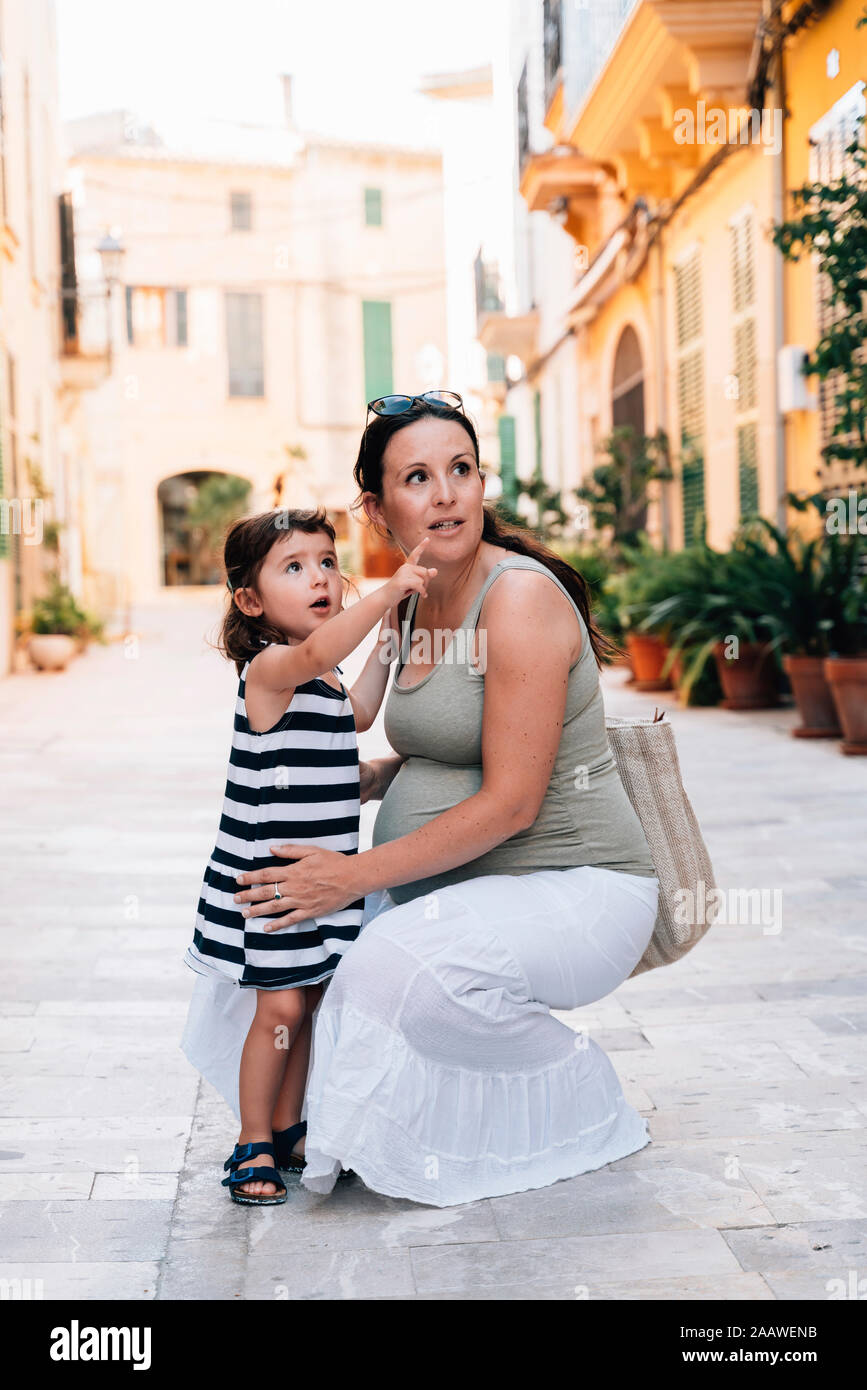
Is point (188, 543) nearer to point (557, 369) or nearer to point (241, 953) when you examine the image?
point (557, 369)

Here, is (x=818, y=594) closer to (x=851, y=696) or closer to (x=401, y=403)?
(x=851, y=696)

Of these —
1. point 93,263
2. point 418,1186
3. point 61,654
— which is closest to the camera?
point 418,1186

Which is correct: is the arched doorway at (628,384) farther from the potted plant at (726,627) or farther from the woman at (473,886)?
→ the woman at (473,886)

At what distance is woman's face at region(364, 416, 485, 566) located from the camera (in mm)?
2787

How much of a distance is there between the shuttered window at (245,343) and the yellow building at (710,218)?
19285 mm

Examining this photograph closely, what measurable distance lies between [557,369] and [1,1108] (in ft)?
57.2

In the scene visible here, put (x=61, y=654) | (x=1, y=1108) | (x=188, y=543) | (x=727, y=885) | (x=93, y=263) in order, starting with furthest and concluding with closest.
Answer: (x=188, y=543) < (x=93, y=263) < (x=61, y=654) < (x=727, y=885) < (x=1, y=1108)

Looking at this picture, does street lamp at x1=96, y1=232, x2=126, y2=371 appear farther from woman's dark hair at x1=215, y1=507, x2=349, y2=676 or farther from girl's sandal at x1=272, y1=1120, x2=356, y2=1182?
girl's sandal at x1=272, y1=1120, x2=356, y2=1182

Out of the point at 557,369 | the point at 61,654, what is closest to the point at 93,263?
the point at 557,369

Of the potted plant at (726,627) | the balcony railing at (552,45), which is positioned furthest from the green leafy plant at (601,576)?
the balcony railing at (552,45)

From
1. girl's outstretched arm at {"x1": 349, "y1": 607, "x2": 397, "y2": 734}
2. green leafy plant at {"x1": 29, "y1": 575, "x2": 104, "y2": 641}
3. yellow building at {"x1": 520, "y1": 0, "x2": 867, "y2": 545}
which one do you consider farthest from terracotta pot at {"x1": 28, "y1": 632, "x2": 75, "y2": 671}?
girl's outstretched arm at {"x1": 349, "y1": 607, "x2": 397, "y2": 734}

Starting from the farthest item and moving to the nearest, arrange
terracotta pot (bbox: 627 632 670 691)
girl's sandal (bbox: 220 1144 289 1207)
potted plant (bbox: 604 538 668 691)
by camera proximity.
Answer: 1. terracotta pot (bbox: 627 632 670 691)
2. potted plant (bbox: 604 538 668 691)
3. girl's sandal (bbox: 220 1144 289 1207)

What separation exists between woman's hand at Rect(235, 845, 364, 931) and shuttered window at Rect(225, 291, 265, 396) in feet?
108

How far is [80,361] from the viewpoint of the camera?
19.7m
